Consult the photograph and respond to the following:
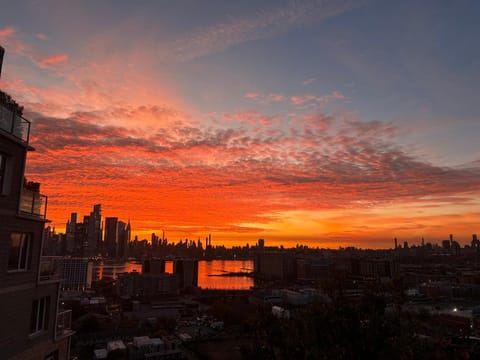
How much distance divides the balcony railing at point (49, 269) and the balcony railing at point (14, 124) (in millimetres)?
2426

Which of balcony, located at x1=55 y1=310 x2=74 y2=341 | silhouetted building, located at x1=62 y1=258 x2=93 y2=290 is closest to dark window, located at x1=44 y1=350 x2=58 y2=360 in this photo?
balcony, located at x1=55 y1=310 x2=74 y2=341

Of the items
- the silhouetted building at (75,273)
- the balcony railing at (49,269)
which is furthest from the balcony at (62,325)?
the silhouetted building at (75,273)

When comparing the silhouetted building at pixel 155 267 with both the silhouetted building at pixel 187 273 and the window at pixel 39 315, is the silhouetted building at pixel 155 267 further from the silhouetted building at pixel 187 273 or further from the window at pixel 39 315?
the window at pixel 39 315

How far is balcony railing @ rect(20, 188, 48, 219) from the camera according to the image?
19.6 ft

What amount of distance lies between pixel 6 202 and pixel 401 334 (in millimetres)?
6430

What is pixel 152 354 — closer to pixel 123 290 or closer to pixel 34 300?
pixel 34 300

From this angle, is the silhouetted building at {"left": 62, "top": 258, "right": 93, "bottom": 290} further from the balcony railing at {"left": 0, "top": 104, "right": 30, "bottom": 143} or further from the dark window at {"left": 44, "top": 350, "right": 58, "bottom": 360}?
the balcony railing at {"left": 0, "top": 104, "right": 30, "bottom": 143}

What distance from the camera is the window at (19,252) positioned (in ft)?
18.7

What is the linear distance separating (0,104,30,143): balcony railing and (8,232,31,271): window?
1647 millimetres

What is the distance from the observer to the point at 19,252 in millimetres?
5957

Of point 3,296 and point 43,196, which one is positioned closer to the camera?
point 3,296

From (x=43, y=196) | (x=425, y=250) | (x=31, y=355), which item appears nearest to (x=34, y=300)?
(x=31, y=355)

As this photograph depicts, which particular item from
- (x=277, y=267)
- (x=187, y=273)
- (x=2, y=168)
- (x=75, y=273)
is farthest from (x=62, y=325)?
(x=277, y=267)

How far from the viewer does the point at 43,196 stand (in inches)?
266
